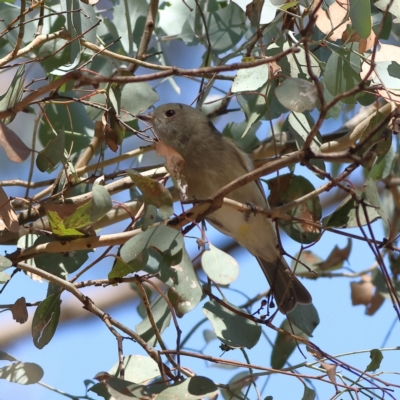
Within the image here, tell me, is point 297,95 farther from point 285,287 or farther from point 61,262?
point 285,287

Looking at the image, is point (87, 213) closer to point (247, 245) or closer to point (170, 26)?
point (170, 26)

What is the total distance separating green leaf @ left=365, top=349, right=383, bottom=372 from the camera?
2.62m

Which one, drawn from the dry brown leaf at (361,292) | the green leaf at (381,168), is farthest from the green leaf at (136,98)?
the dry brown leaf at (361,292)

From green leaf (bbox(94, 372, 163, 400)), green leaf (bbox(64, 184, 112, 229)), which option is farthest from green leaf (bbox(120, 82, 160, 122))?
green leaf (bbox(94, 372, 163, 400))

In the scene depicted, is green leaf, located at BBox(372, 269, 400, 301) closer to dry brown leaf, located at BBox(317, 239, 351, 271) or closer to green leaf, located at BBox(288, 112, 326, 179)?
dry brown leaf, located at BBox(317, 239, 351, 271)

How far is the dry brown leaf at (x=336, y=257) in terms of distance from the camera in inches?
156

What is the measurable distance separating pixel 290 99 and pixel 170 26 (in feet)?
6.48

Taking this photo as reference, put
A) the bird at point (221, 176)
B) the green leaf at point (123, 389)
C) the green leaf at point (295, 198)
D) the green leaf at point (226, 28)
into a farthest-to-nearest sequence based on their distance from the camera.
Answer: the bird at point (221, 176) → the green leaf at point (226, 28) → the green leaf at point (295, 198) → the green leaf at point (123, 389)

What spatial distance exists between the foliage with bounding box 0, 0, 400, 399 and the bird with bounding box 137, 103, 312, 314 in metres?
0.13

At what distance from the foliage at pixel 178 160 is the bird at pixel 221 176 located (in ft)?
0.43

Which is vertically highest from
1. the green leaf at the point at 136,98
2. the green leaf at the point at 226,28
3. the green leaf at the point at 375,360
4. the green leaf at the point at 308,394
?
the green leaf at the point at 226,28

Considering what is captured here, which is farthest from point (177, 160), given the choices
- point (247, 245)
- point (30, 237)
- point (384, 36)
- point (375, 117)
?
point (247, 245)

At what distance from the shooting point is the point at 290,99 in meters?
2.11

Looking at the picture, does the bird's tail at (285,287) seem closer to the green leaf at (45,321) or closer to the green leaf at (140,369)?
the green leaf at (140,369)
